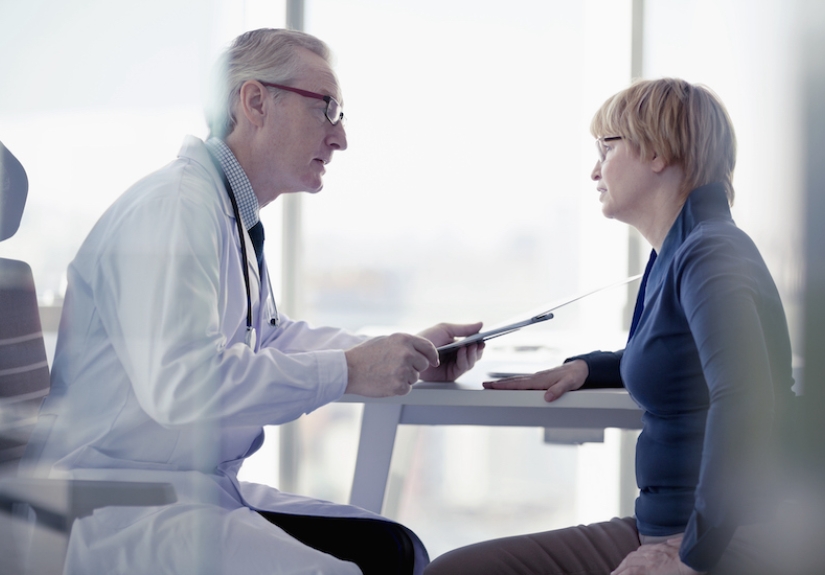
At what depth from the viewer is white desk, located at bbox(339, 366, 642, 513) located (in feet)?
3.30

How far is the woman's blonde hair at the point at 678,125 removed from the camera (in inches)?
34.9

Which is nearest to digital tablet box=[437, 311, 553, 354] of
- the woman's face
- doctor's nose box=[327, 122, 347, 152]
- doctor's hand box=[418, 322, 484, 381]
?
doctor's hand box=[418, 322, 484, 381]

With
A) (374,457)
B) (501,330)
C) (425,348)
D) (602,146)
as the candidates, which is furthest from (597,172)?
(374,457)

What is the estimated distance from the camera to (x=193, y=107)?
716mm

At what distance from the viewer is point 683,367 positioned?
2.63 ft

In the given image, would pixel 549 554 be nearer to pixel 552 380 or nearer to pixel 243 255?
pixel 552 380

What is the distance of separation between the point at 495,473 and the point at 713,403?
137 cm

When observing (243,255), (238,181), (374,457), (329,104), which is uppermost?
(329,104)

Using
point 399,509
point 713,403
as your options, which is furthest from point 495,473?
point 713,403

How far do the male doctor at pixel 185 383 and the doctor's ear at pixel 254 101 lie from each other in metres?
0.04

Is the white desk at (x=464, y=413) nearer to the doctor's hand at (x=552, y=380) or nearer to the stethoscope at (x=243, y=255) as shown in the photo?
the doctor's hand at (x=552, y=380)

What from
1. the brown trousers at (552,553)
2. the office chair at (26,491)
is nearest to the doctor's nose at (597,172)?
the brown trousers at (552,553)

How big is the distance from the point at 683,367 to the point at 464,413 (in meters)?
0.40

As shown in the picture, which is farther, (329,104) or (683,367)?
(329,104)
